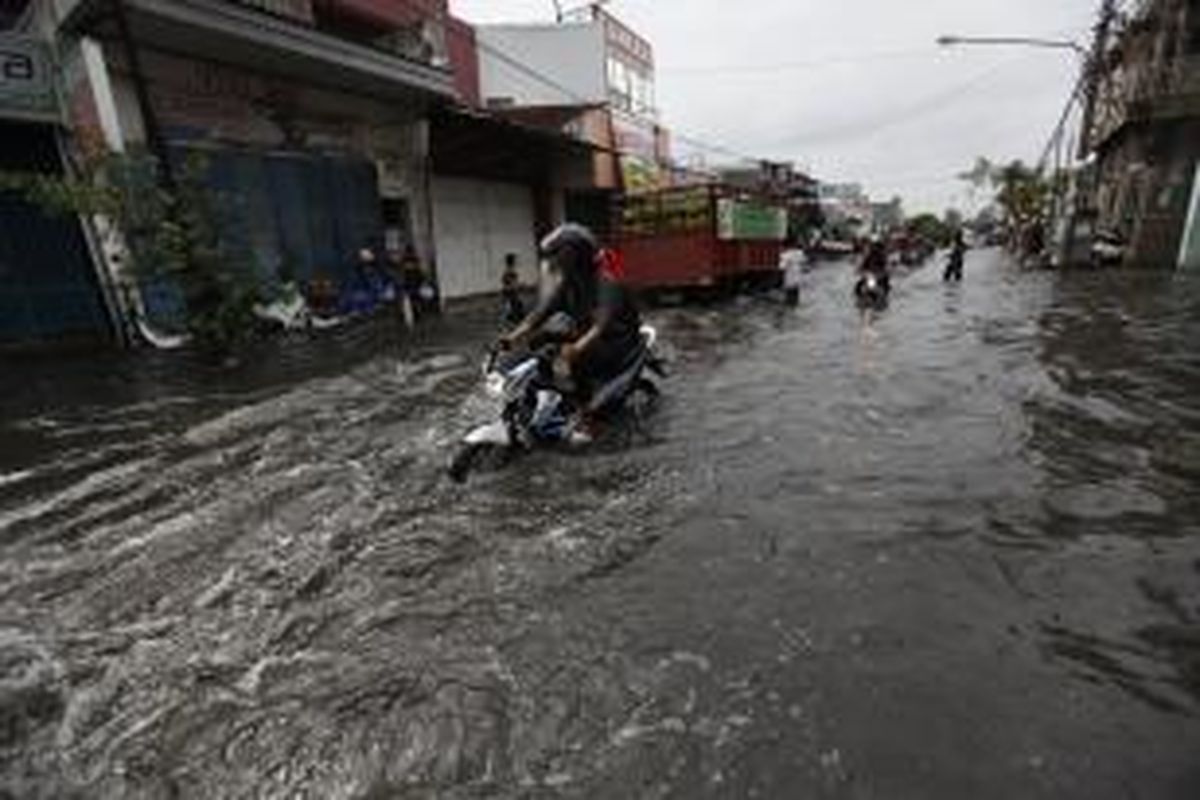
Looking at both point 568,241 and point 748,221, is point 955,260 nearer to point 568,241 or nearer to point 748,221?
point 748,221

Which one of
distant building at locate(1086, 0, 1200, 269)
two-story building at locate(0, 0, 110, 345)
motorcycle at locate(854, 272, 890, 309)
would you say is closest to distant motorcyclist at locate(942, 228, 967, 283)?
distant building at locate(1086, 0, 1200, 269)

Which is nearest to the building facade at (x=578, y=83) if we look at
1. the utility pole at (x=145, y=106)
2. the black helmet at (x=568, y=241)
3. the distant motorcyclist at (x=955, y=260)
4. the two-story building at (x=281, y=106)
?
the two-story building at (x=281, y=106)

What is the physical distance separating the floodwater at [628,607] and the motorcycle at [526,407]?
251 mm

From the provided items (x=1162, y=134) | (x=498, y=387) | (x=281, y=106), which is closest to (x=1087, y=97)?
(x=1162, y=134)

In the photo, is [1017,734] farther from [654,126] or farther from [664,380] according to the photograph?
[654,126]

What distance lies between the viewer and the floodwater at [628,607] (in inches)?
122

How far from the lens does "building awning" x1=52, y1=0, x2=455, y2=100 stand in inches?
539

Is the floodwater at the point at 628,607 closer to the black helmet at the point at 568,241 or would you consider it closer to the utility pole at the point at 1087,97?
the black helmet at the point at 568,241

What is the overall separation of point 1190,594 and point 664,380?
269 inches

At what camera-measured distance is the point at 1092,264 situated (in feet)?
110

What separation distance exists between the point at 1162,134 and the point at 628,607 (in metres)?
38.1

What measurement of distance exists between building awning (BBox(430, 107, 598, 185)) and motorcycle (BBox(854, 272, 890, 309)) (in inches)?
386

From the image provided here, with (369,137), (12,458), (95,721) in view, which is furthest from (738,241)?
(95,721)

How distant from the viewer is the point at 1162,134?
34406 millimetres
